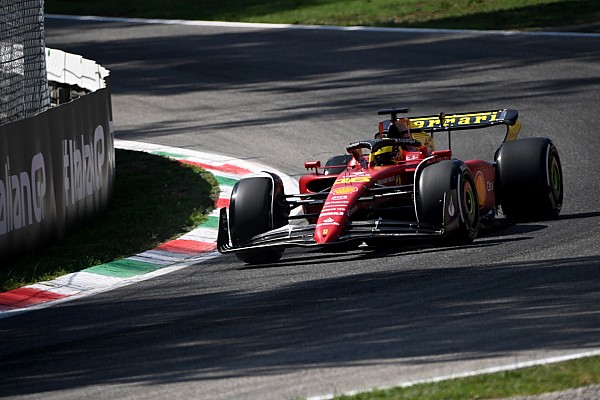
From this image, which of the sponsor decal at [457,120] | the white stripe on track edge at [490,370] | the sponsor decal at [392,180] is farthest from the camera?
the sponsor decal at [457,120]

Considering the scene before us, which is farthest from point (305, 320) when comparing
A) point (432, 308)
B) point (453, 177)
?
point (453, 177)

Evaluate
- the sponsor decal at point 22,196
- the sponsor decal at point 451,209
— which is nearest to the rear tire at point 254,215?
the sponsor decal at point 451,209

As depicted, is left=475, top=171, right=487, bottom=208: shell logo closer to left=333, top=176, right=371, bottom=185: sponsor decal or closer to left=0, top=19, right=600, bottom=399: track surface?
left=0, top=19, right=600, bottom=399: track surface

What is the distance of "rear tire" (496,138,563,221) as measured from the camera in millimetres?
10523

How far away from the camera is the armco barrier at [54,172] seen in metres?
10.4

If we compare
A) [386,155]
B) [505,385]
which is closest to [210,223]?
[386,155]

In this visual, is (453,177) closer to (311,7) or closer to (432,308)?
(432,308)

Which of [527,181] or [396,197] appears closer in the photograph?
[396,197]

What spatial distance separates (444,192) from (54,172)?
12.1ft

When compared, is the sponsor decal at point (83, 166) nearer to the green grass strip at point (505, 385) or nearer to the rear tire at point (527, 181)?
the rear tire at point (527, 181)

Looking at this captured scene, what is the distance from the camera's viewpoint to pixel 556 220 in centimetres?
1070

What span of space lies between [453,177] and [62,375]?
371cm

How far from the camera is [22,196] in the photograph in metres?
10.5

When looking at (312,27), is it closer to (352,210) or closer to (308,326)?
(352,210)
